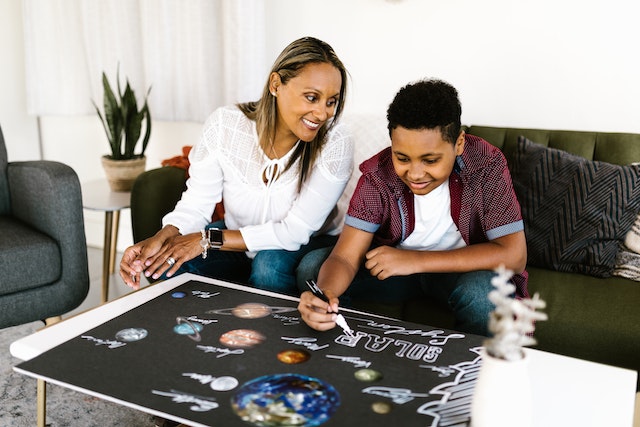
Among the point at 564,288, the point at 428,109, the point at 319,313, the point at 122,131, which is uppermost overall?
the point at 428,109

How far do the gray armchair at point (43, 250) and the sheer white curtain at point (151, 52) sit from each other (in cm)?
87

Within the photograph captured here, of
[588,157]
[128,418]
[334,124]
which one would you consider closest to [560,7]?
[588,157]

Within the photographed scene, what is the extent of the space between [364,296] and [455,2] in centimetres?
123

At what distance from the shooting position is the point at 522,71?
2.20 meters

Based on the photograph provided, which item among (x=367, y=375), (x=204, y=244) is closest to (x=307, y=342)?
(x=367, y=375)

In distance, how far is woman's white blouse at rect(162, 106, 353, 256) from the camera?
172 cm

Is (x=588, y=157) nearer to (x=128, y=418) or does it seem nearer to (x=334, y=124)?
(x=334, y=124)

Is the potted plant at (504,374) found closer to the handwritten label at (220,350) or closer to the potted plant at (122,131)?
the handwritten label at (220,350)

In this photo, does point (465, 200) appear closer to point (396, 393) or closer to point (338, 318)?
point (338, 318)

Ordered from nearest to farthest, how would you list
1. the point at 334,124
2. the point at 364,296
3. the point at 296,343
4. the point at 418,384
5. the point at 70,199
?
1. the point at 418,384
2. the point at 296,343
3. the point at 364,296
4. the point at 334,124
5. the point at 70,199

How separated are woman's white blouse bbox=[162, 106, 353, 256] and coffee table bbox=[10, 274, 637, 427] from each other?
0.47m

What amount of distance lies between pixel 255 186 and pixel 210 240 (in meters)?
0.22

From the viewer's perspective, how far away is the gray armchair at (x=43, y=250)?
1.86m

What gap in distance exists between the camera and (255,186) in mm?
1777
